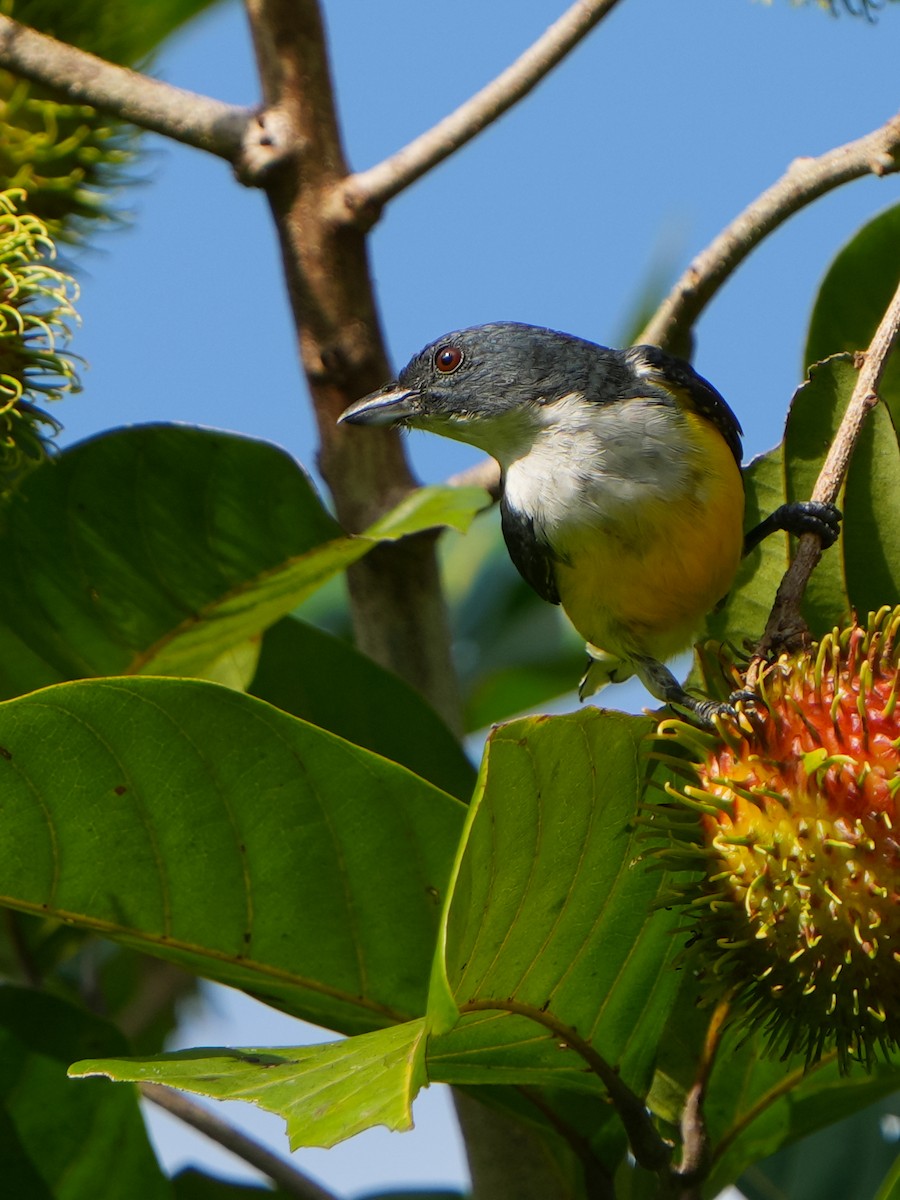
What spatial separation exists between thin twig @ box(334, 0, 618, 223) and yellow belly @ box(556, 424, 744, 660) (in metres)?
0.74

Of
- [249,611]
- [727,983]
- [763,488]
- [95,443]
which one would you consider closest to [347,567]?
[249,611]

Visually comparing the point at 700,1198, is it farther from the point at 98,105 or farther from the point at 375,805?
the point at 98,105

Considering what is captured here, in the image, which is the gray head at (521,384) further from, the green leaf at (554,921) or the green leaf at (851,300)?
the green leaf at (554,921)

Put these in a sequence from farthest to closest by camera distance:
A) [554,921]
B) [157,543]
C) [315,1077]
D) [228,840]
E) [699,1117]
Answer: [157,543]
[699,1117]
[228,840]
[554,921]
[315,1077]

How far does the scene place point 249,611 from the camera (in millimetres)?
2666

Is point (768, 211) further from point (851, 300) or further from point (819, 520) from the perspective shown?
point (819, 520)

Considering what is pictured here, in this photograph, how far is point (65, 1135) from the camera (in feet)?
7.79

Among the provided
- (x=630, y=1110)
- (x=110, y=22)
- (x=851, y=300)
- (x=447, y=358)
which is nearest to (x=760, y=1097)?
(x=630, y=1110)

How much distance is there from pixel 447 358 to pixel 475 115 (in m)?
0.73

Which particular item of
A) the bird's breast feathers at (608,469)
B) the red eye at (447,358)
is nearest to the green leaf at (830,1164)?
the bird's breast feathers at (608,469)

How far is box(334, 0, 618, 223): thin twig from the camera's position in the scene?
2498 millimetres

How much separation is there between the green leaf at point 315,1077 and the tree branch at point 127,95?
1.76m

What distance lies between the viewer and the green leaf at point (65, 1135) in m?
2.36

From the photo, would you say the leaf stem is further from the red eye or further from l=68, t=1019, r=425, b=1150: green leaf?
the red eye
